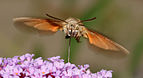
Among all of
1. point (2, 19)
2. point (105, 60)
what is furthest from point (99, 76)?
point (2, 19)

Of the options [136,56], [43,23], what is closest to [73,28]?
[43,23]

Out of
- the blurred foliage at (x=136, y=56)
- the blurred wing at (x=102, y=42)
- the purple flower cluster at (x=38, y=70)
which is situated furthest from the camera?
the blurred foliage at (x=136, y=56)

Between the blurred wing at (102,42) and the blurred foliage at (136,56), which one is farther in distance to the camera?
the blurred foliage at (136,56)

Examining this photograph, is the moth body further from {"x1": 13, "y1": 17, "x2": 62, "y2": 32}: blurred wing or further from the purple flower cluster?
the purple flower cluster

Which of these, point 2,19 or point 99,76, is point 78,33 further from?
point 2,19

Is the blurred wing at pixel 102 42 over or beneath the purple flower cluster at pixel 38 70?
over

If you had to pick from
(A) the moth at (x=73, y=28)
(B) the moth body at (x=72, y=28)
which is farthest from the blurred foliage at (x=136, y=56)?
(B) the moth body at (x=72, y=28)

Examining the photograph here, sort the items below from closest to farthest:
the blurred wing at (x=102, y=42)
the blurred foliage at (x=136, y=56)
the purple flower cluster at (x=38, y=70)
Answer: the purple flower cluster at (x=38, y=70) → the blurred wing at (x=102, y=42) → the blurred foliage at (x=136, y=56)

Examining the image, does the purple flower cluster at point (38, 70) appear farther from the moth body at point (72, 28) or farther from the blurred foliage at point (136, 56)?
the blurred foliage at point (136, 56)

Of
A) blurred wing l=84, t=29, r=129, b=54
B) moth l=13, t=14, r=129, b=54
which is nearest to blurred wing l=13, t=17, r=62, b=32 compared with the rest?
moth l=13, t=14, r=129, b=54
